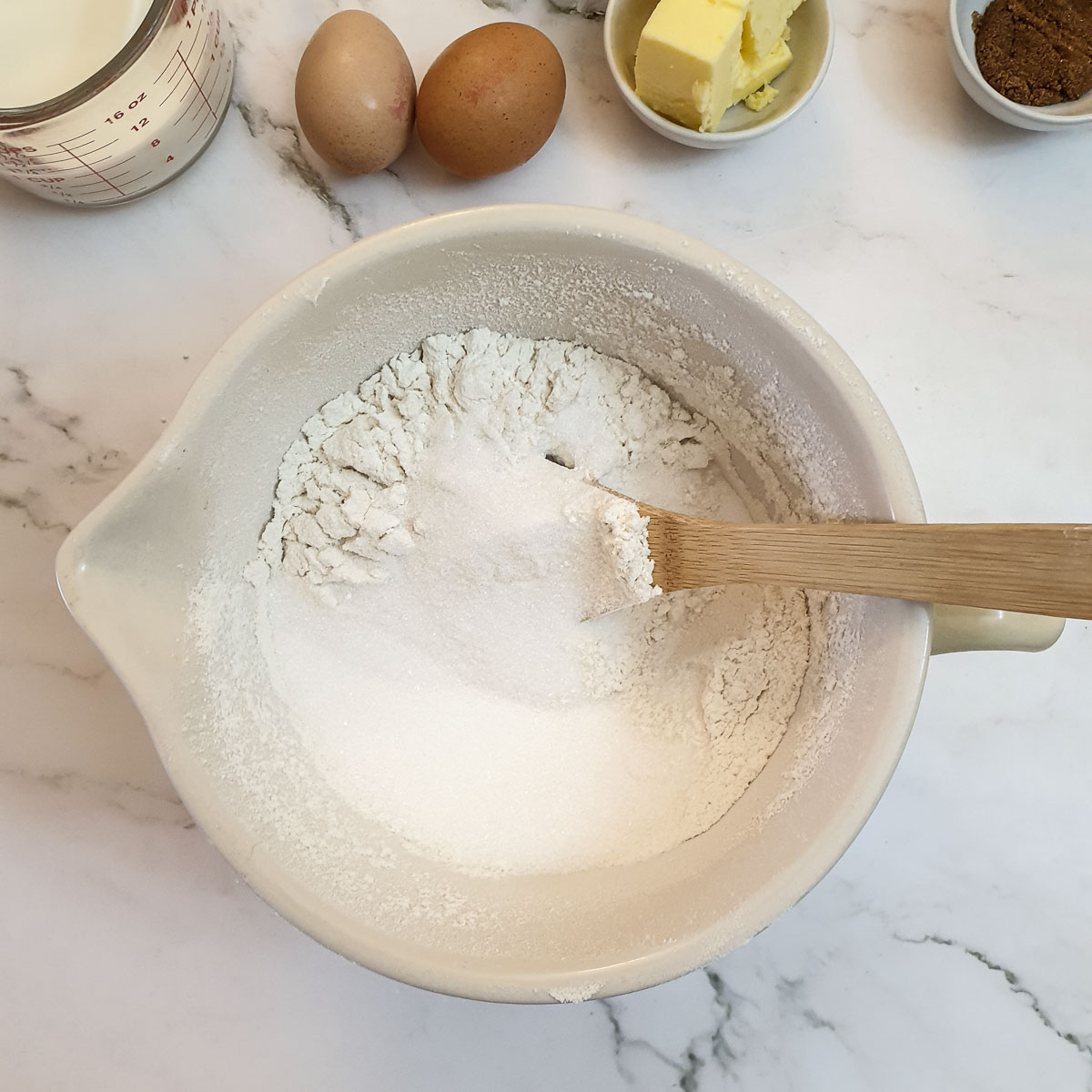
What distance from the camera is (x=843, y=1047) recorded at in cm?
97

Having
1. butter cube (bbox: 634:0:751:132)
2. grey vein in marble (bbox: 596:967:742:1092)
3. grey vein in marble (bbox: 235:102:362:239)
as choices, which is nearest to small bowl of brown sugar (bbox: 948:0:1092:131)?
butter cube (bbox: 634:0:751:132)

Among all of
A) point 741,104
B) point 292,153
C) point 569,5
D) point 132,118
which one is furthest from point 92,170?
point 741,104

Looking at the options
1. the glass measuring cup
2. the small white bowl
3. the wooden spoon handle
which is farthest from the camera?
the small white bowl

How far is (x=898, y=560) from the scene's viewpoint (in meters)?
0.69

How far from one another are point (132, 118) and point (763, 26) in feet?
1.96

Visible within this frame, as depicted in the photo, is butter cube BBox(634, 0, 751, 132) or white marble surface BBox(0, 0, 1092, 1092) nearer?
butter cube BBox(634, 0, 751, 132)

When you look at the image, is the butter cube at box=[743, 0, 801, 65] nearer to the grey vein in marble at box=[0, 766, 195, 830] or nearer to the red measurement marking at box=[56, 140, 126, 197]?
the red measurement marking at box=[56, 140, 126, 197]

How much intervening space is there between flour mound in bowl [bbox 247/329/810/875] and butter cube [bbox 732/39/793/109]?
31 cm

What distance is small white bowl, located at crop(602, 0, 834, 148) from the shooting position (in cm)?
92

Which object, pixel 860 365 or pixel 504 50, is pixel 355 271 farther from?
pixel 860 365

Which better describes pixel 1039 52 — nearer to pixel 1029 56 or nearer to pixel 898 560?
pixel 1029 56

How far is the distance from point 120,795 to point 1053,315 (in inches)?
43.1

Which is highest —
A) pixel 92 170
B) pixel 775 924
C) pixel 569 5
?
pixel 92 170

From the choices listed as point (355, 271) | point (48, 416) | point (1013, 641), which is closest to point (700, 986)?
point (1013, 641)
